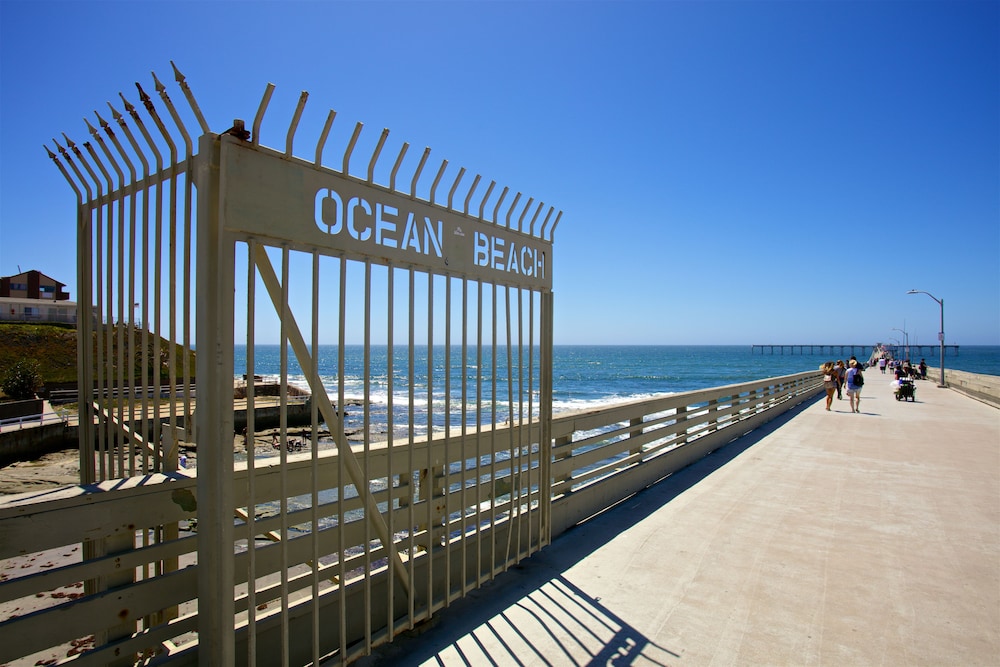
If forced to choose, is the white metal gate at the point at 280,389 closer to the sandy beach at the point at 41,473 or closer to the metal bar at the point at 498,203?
the metal bar at the point at 498,203

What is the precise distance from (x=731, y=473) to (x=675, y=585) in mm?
4093

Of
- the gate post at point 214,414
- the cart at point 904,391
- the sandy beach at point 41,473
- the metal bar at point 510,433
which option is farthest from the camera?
the cart at point 904,391

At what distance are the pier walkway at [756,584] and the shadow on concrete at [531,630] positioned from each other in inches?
0.5

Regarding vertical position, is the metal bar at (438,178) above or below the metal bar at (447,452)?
above

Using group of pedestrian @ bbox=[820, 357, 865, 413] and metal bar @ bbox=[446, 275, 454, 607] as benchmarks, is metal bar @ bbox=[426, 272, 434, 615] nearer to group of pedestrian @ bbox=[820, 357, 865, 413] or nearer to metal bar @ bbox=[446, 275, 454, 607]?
metal bar @ bbox=[446, 275, 454, 607]

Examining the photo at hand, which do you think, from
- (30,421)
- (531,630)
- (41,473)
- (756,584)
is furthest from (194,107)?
(30,421)

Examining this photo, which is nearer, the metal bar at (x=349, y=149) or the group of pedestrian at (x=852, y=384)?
the metal bar at (x=349, y=149)

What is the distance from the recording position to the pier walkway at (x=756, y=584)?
3.14 m

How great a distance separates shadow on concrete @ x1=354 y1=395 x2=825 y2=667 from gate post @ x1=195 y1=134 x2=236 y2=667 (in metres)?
0.98

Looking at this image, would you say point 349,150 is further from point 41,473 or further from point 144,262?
point 41,473

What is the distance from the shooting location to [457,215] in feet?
11.5

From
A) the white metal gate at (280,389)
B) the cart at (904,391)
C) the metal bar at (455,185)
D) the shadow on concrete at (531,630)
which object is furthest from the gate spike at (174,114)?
the cart at (904,391)

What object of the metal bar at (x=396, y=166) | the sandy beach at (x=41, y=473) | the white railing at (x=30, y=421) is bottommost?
the sandy beach at (x=41, y=473)

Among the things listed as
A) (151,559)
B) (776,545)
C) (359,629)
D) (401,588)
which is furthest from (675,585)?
(151,559)
